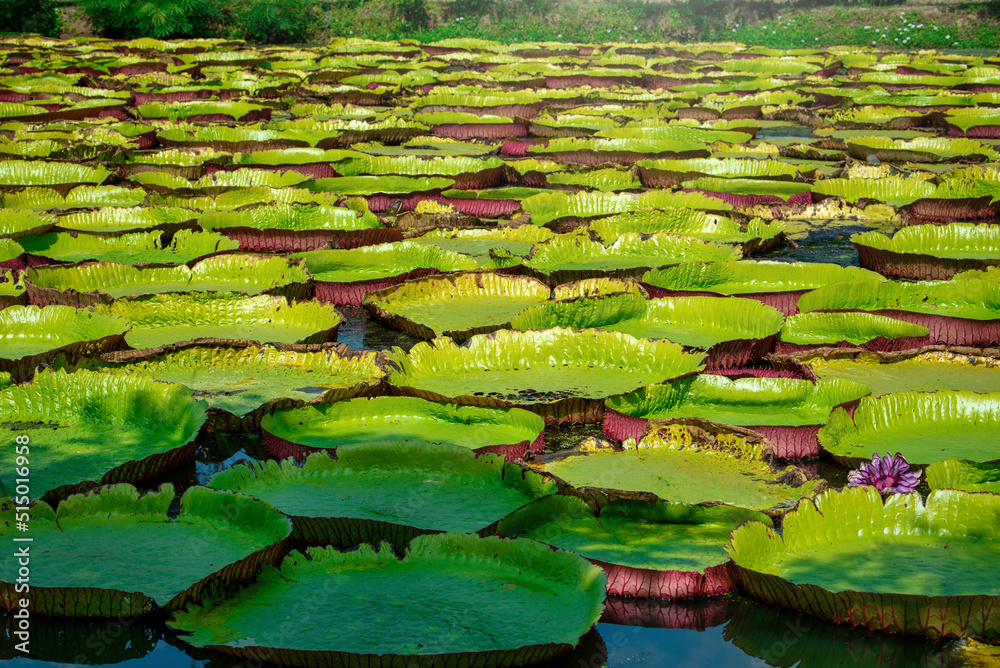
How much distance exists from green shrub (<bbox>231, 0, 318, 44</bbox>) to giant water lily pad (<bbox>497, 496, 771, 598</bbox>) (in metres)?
22.7

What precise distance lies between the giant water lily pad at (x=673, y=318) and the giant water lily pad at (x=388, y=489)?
1197 millimetres

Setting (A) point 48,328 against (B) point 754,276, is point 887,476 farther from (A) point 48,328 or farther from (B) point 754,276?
(A) point 48,328

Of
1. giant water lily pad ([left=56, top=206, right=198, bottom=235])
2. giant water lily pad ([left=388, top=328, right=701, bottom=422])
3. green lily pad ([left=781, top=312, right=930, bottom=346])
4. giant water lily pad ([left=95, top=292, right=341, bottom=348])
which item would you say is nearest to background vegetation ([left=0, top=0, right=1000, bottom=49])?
giant water lily pad ([left=56, top=206, right=198, bottom=235])

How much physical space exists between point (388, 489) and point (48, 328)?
2008 mm

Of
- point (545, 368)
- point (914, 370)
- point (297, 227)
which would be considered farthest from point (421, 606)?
point (297, 227)

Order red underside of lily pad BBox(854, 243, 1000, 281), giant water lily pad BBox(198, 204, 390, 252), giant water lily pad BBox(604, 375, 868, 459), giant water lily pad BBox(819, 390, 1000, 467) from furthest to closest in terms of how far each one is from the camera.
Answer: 1. giant water lily pad BBox(198, 204, 390, 252)
2. red underside of lily pad BBox(854, 243, 1000, 281)
3. giant water lily pad BBox(604, 375, 868, 459)
4. giant water lily pad BBox(819, 390, 1000, 467)

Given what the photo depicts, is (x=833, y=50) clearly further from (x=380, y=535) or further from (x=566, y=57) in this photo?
(x=380, y=535)

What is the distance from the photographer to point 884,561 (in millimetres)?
2086

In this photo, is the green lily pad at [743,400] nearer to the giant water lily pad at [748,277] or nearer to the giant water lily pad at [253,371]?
the giant water lily pad at [253,371]

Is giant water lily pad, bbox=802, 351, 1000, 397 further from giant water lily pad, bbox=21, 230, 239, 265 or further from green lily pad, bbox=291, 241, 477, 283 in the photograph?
giant water lily pad, bbox=21, 230, 239, 265

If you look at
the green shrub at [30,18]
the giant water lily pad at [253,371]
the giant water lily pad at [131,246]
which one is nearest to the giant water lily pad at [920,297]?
the giant water lily pad at [253,371]

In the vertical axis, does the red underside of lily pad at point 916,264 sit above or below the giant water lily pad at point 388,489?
above

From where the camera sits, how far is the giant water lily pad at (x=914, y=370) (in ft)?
10.6

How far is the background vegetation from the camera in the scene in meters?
22.6
